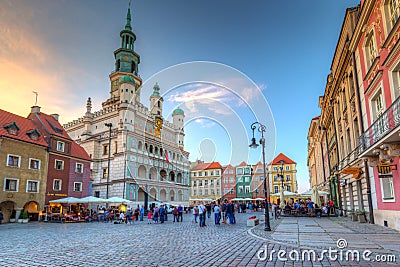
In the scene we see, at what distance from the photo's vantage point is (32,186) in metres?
29.3

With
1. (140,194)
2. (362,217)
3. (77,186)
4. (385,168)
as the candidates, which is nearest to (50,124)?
(77,186)

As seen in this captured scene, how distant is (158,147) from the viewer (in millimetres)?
52469

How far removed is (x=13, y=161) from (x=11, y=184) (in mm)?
2119

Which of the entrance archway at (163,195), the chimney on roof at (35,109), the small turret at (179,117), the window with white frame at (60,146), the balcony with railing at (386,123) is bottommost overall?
the entrance archway at (163,195)

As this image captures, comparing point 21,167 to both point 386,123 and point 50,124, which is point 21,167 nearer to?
point 50,124

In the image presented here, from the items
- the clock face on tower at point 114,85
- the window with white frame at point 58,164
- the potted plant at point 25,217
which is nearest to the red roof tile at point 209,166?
the window with white frame at point 58,164

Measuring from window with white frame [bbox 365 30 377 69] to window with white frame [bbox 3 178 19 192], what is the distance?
98.3ft

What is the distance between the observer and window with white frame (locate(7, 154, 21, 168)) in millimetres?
26880

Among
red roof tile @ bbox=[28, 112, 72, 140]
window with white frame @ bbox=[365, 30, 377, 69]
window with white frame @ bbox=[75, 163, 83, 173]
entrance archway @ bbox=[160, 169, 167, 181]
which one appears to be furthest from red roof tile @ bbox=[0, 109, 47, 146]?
window with white frame @ bbox=[365, 30, 377, 69]

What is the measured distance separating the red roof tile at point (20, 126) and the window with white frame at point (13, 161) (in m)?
1.74

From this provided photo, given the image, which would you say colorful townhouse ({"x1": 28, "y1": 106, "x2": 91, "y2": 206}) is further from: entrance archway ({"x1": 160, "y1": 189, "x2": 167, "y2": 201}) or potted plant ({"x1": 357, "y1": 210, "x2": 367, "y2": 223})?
potted plant ({"x1": 357, "y1": 210, "x2": 367, "y2": 223})

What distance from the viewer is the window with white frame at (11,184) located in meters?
26.5

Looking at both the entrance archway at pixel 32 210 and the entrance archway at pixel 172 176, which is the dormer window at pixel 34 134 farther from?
the entrance archway at pixel 172 176

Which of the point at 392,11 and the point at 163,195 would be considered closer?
the point at 392,11
